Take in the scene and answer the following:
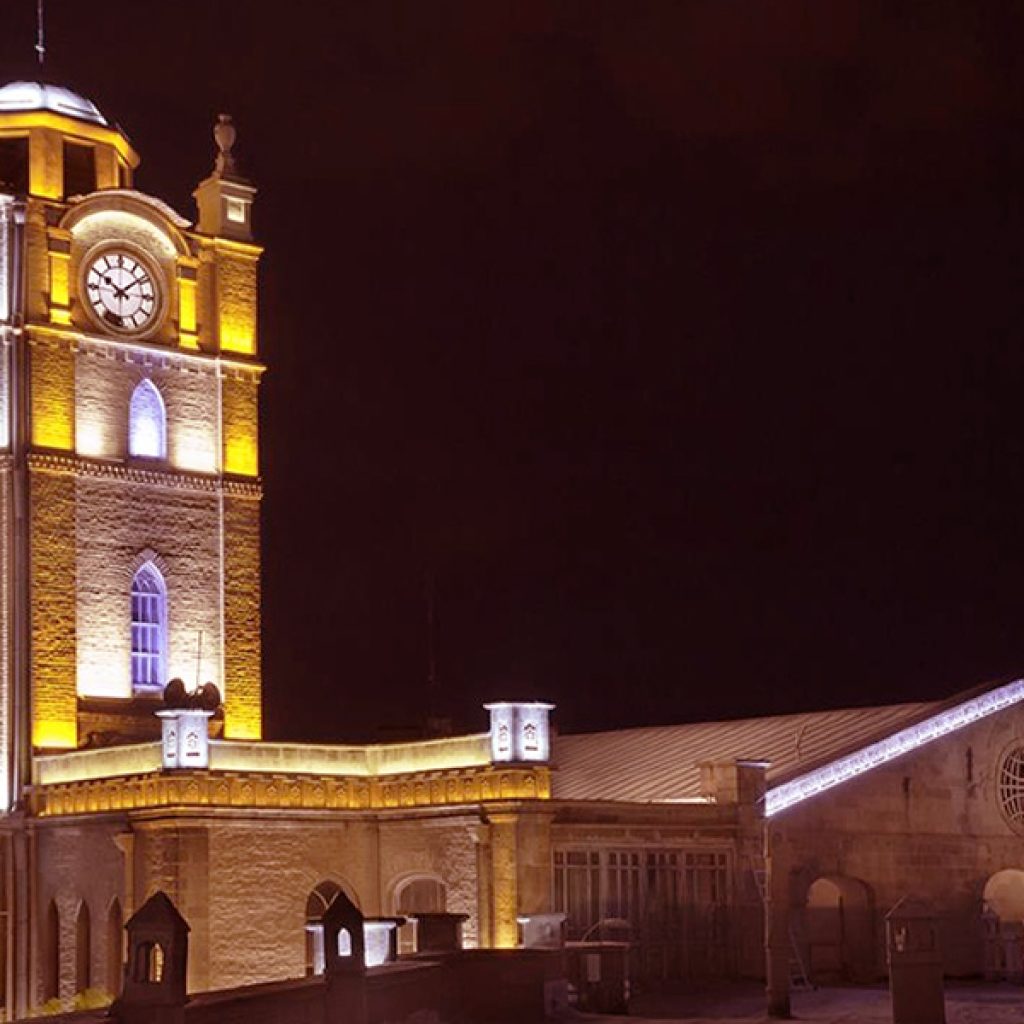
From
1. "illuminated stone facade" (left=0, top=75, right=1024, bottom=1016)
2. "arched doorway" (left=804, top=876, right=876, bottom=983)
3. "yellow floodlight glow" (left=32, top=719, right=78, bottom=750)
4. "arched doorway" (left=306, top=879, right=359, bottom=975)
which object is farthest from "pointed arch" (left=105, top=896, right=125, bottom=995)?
"arched doorway" (left=804, top=876, right=876, bottom=983)

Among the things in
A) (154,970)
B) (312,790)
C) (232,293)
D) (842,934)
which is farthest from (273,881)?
(232,293)

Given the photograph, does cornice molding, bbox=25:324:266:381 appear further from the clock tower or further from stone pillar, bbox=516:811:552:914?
stone pillar, bbox=516:811:552:914

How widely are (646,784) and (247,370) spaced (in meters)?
15.4

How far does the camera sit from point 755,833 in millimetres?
48469

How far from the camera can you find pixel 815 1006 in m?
42.7

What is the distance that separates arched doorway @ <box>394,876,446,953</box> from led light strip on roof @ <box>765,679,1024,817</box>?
7.02 metres

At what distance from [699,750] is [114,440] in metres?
15.6

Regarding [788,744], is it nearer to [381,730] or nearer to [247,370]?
[381,730]

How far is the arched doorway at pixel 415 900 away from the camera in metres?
46.4

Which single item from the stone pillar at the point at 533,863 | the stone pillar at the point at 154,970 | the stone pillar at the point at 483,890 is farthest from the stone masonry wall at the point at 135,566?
the stone pillar at the point at 154,970

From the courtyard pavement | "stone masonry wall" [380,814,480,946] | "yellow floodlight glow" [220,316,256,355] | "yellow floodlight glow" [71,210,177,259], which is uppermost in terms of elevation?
"yellow floodlight glow" [71,210,177,259]

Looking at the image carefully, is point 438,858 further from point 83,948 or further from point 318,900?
point 83,948

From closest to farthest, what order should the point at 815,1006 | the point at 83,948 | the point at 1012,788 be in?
the point at 815,1006, the point at 83,948, the point at 1012,788

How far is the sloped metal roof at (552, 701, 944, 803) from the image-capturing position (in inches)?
2020
